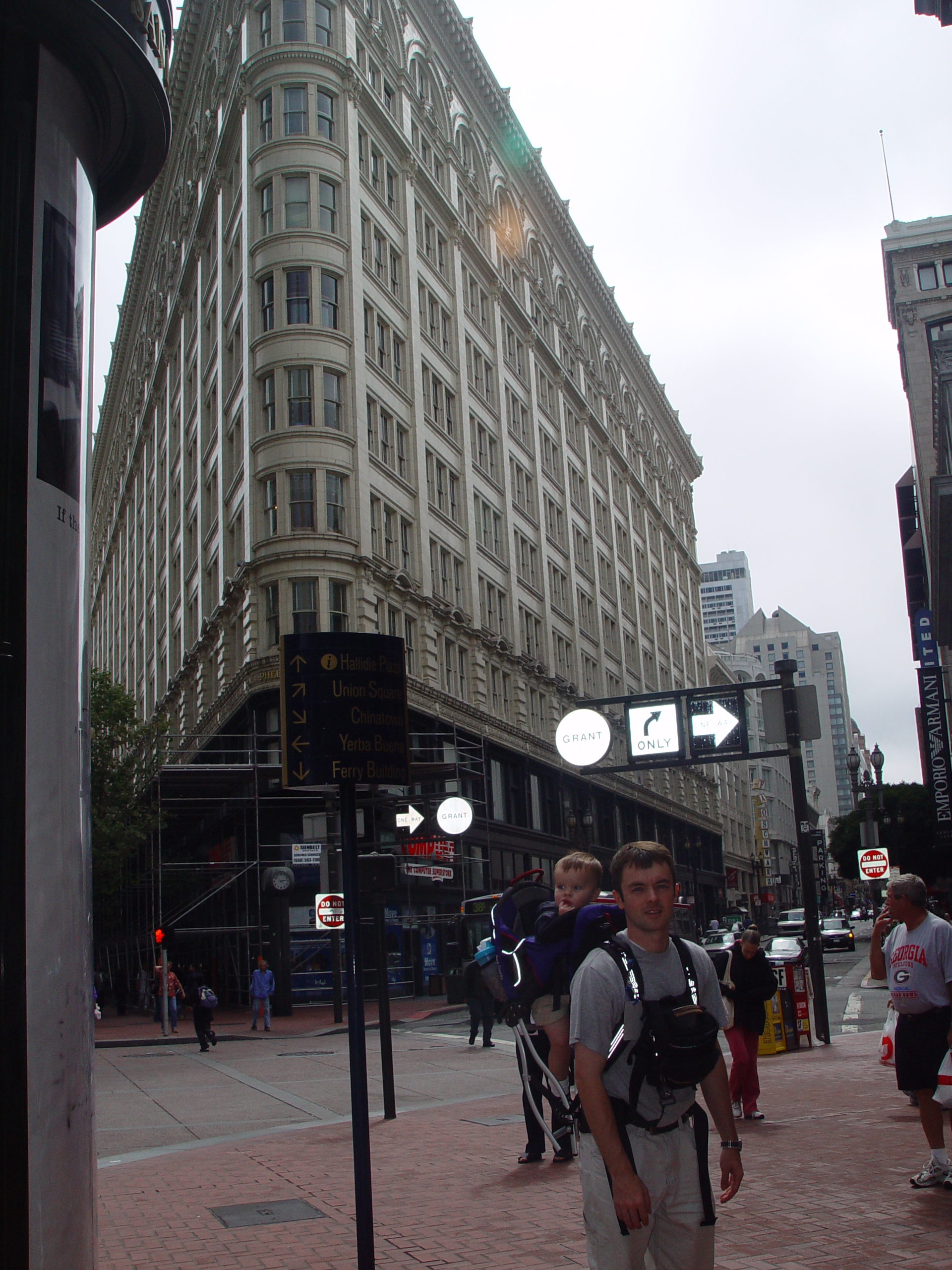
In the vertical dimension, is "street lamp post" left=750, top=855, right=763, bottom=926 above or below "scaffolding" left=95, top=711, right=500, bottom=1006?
below

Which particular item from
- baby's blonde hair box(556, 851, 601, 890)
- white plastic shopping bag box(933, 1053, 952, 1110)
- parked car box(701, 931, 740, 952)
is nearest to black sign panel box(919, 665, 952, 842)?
parked car box(701, 931, 740, 952)

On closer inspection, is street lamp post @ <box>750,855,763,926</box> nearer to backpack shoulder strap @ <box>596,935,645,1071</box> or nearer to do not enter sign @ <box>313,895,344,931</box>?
do not enter sign @ <box>313,895,344,931</box>

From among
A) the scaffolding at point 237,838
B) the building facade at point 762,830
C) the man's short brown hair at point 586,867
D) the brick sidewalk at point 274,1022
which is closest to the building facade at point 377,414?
the scaffolding at point 237,838

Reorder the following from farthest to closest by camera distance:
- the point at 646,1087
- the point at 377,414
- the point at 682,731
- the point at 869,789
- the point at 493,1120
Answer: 1. the point at 869,789
2. the point at 377,414
3. the point at 682,731
4. the point at 493,1120
5. the point at 646,1087

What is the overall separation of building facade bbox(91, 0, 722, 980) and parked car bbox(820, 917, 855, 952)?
35.9ft

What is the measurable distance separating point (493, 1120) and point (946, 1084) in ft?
17.6

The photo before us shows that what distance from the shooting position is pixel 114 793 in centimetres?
4147

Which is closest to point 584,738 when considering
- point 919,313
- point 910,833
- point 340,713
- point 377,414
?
point 340,713

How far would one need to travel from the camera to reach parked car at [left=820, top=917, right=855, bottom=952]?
5006 cm

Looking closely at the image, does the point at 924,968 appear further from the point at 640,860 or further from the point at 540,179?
the point at 540,179

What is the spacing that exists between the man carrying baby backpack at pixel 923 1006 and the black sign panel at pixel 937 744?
5257cm

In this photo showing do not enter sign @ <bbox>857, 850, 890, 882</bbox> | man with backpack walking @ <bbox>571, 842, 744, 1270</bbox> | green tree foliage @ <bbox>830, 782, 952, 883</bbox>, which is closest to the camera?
man with backpack walking @ <bbox>571, 842, 744, 1270</bbox>

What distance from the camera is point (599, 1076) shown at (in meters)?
3.84

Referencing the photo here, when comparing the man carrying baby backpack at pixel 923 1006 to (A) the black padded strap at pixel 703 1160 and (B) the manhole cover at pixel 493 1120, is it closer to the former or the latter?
(A) the black padded strap at pixel 703 1160
